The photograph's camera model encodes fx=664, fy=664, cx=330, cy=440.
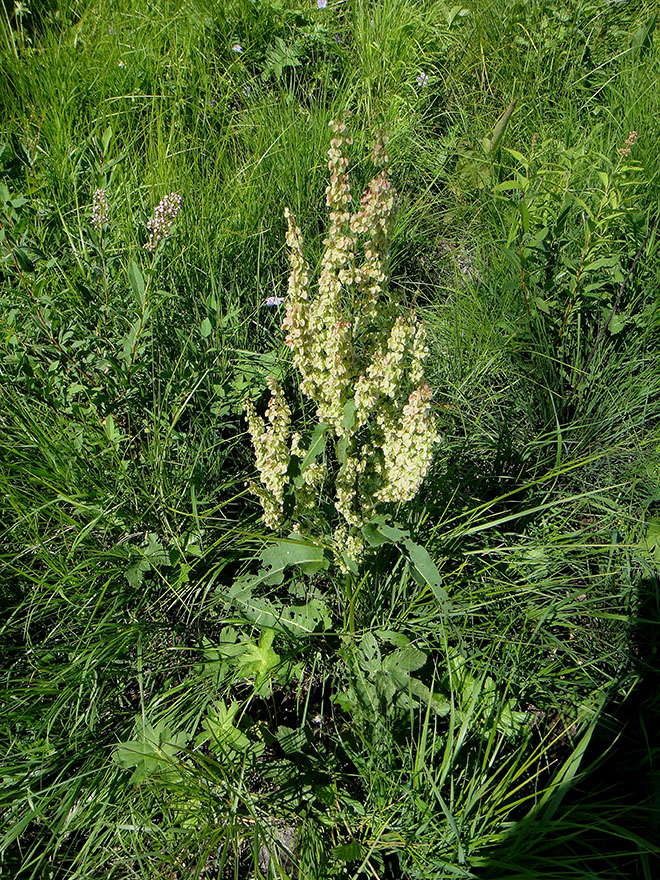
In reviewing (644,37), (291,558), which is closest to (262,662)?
(291,558)

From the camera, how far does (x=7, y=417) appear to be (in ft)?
7.18

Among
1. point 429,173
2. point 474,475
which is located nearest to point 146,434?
point 474,475

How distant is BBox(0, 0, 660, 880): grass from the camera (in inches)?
64.5

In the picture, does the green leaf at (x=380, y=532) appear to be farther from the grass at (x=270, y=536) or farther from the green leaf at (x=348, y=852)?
the green leaf at (x=348, y=852)

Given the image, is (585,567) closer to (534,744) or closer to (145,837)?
(534,744)

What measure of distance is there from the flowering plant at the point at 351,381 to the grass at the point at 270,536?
13cm

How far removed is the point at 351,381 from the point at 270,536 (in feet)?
1.63

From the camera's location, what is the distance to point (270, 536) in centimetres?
182

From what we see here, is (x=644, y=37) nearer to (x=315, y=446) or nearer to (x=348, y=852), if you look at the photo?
(x=315, y=446)

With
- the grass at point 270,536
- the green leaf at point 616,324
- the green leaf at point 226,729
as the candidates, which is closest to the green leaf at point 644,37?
the grass at point 270,536

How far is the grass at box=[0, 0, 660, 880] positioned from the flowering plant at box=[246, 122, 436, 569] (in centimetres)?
13

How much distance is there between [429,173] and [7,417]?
2.37 m

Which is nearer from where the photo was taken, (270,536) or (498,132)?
(270,536)

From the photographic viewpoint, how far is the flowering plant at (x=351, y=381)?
146cm
